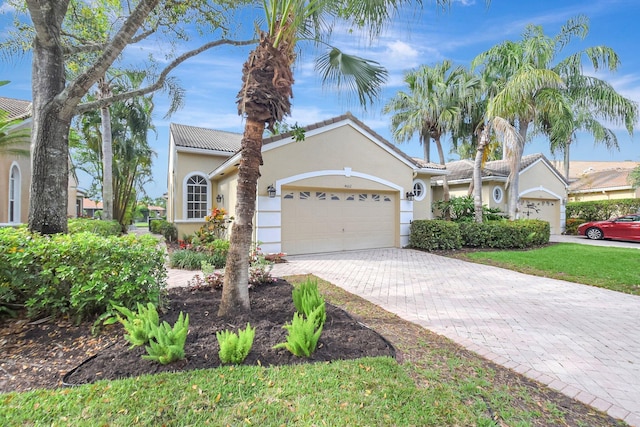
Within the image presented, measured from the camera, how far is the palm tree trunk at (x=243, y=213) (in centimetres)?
406

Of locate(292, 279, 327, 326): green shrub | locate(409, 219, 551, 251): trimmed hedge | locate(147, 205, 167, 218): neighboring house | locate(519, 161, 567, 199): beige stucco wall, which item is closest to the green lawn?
locate(409, 219, 551, 251): trimmed hedge

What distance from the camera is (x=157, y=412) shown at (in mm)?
2350

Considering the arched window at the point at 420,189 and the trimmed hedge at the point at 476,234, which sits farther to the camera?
the arched window at the point at 420,189

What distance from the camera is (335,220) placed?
11547 mm

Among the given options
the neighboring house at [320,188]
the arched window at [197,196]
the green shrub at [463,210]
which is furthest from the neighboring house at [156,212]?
the green shrub at [463,210]

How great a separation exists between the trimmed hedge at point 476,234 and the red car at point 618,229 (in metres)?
5.58

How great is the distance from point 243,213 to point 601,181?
3431 cm

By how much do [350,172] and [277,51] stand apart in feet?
24.7

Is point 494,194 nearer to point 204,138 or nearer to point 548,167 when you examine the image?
point 548,167

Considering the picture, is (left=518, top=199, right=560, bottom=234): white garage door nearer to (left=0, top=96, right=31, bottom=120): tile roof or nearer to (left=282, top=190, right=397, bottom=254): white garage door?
(left=282, top=190, right=397, bottom=254): white garage door

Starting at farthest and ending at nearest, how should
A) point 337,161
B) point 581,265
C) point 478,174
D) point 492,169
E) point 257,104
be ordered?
point 492,169, point 478,174, point 337,161, point 581,265, point 257,104

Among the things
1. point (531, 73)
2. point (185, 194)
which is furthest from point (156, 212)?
point (531, 73)

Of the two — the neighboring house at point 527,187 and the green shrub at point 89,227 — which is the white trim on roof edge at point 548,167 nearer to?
the neighboring house at point 527,187

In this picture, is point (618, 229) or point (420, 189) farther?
point (618, 229)
